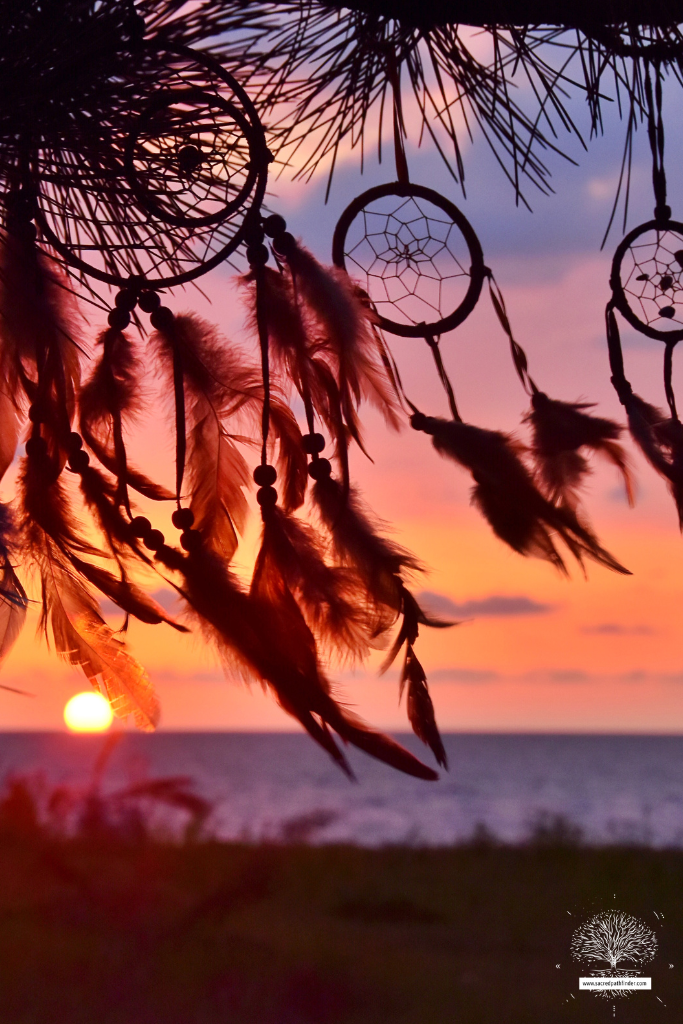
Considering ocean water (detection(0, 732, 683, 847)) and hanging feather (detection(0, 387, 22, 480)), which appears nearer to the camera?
hanging feather (detection(0, 387, 22, 480))

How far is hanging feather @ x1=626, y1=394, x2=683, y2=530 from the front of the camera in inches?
25.8

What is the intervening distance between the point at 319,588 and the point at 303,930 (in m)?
5.95

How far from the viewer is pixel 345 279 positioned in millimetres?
611

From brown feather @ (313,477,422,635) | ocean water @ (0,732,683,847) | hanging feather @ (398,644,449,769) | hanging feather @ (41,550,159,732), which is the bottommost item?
ocean water @ (0,732,683,847)

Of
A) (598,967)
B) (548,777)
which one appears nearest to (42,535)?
(598,967)

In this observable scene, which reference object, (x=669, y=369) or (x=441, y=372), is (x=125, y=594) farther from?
(x=669, y=369)

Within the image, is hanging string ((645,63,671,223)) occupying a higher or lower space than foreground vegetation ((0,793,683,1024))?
higher

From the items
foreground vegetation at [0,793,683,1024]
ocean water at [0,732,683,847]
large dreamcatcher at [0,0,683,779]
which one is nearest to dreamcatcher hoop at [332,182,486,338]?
large dreamcatcher at [0,0,683,779]

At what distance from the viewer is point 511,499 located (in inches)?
22.9

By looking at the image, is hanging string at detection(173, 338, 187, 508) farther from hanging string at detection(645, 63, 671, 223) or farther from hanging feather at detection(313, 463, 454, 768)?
hanging string at detection(645, 63, 671, 223)

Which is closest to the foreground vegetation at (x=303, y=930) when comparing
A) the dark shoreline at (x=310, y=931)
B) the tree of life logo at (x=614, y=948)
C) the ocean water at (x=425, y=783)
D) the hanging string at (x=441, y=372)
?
the dark shoreline at (x=310, y=931)

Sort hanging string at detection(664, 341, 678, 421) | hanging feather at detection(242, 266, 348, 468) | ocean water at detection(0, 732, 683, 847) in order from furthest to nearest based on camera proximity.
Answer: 1. ocean water at detection(0, 732, 683, 847)
2. hanging string at detection(664, 341, 678, 421)
3. hanging feather at detection(242, 266, 348, 468)

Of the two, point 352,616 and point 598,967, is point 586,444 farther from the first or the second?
point 598,967

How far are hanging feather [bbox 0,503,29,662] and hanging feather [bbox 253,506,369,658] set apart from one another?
0.54 ft
